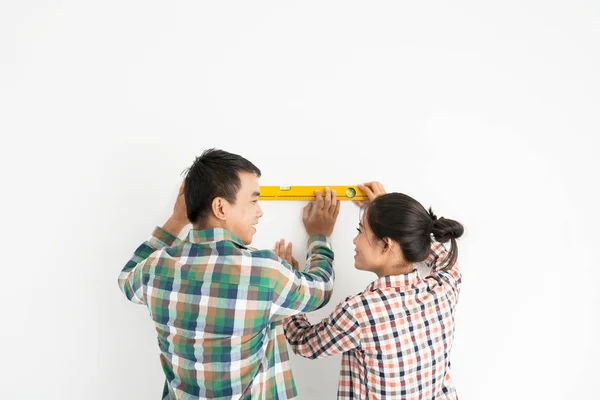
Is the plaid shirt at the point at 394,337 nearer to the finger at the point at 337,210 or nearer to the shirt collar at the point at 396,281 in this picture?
the shirt collar at the point at 396,281

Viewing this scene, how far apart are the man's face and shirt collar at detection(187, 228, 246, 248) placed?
0.12 ft

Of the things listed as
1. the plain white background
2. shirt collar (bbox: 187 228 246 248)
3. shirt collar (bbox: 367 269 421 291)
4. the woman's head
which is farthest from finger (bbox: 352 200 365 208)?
shirt collar (bbox: 187 228 246 248)

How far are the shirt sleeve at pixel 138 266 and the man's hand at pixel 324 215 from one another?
1.12 ft

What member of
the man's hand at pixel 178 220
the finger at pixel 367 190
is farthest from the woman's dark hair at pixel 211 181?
the finger at pixel 367 190

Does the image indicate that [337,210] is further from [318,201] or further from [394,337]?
[394,337]

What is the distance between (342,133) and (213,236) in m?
0.42

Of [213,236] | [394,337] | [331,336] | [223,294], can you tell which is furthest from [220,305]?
[394,337]

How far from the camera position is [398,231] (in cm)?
81

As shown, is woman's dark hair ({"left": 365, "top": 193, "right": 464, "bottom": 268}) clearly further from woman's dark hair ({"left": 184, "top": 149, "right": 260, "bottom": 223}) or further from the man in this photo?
woman's dark hair ({"left": 184, "top": 149, "right": 260, "bottom": 223})

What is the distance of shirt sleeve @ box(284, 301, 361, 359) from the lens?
797mm

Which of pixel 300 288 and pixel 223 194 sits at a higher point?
pixel 223 194

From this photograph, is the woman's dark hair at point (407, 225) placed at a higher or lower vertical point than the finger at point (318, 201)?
lower

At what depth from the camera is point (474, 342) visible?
1.00 meters

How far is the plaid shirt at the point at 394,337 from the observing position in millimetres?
785
